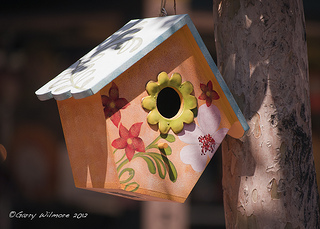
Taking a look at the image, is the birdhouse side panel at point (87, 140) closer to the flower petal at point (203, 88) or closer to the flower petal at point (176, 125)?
the flower petal at point (176, 125)

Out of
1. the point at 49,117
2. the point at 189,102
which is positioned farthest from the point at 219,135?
the point at 49,117

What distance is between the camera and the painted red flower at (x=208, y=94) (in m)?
1.69

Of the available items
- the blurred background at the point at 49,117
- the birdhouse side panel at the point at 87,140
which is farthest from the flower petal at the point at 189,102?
the blurred background at the point at 49,117

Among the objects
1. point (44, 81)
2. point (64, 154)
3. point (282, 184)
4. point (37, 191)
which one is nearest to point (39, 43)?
point (44, 81)

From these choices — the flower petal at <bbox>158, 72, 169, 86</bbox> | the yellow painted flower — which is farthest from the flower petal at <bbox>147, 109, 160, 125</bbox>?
the flower petal at <bbox>158, 72, 169, 86</bbox>

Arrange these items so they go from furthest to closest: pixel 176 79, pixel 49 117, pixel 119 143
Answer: pixel 49 117 < pixel 176 79 < pixel 119 143

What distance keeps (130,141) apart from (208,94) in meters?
0.37

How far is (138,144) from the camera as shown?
1558 millimetres

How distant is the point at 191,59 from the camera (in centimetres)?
168

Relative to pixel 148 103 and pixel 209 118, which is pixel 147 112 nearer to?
pixel 148 103

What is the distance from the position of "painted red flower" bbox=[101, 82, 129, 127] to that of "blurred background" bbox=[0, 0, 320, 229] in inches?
106

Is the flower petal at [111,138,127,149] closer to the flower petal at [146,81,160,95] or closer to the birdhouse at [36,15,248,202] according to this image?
the birdhouse at [36,15,248,202]

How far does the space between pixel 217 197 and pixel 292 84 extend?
8.83ft

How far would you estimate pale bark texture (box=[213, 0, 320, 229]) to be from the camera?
1709 millimetres
